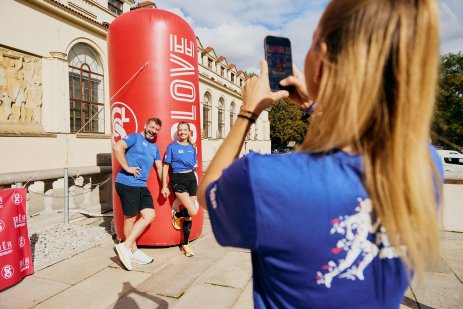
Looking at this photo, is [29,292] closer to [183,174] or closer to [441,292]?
[183,174]

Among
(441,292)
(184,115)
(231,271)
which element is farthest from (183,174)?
(441,292)

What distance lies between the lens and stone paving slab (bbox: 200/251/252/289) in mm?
3539

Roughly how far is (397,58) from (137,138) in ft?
12.9

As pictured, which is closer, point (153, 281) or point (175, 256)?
point (153, 281)

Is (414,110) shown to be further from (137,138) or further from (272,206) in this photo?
(137,138)

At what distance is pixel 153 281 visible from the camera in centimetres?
356

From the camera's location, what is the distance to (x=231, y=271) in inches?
151

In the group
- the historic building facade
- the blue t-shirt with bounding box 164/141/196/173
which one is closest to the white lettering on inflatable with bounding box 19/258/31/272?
the blue t-shirt with bounding box 164/141/196/173

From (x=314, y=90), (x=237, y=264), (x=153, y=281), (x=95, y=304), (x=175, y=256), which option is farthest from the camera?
(x=175, y=256)

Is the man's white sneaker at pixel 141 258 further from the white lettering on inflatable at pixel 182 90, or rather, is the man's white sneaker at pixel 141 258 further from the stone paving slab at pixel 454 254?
the stone paving slab at pixel 454 254

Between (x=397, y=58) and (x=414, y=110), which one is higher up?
(x=397, y=58)


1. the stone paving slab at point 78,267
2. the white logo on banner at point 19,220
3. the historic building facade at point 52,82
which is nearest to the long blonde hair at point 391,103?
the stone paving slab at point 78,267

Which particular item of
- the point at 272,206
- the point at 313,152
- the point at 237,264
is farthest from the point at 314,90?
the point at 237,264

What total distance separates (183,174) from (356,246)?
3.84m
